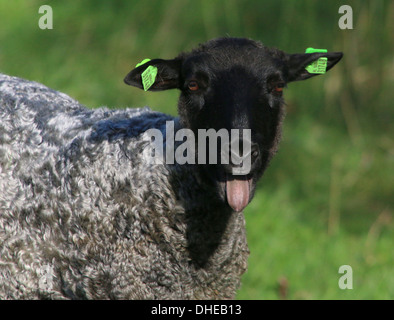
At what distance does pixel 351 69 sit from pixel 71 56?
3409mm

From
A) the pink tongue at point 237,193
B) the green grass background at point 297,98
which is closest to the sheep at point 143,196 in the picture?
the pink tongue at point 237,193

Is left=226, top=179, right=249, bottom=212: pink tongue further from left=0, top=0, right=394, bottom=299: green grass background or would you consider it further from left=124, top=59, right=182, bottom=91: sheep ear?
left=0, top=0, right=394, bottom=299: green grass background

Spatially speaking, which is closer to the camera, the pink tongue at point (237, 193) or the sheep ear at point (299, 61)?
the pink tongue at point (237, 193)

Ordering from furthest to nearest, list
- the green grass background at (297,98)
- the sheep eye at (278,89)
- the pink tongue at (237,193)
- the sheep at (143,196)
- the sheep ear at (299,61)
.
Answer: the green grass background at (297,98) → the sheep ear at (299,61) → the sheep eye at (278,89) → the sheep at (143,196) → the pink tongue at (237,193)

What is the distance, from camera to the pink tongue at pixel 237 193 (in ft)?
12.2

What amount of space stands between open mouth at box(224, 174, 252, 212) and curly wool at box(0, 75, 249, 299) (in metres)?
0.32

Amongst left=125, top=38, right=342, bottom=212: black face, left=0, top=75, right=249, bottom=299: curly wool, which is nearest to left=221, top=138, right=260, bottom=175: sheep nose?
left=125, top=38, right=342, bottom=212: black face

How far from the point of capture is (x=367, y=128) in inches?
313

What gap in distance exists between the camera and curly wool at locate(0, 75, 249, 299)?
397 cm

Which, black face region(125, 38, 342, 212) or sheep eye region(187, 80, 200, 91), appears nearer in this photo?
black face region(125, 38, 342, 212)

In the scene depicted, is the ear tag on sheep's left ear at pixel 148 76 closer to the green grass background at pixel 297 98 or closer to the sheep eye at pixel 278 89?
the sheep eye at pixel 278 89

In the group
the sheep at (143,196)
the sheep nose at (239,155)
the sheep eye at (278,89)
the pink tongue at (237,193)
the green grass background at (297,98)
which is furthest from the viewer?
the green grass background at (297,98)

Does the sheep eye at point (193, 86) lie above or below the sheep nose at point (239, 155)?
above
